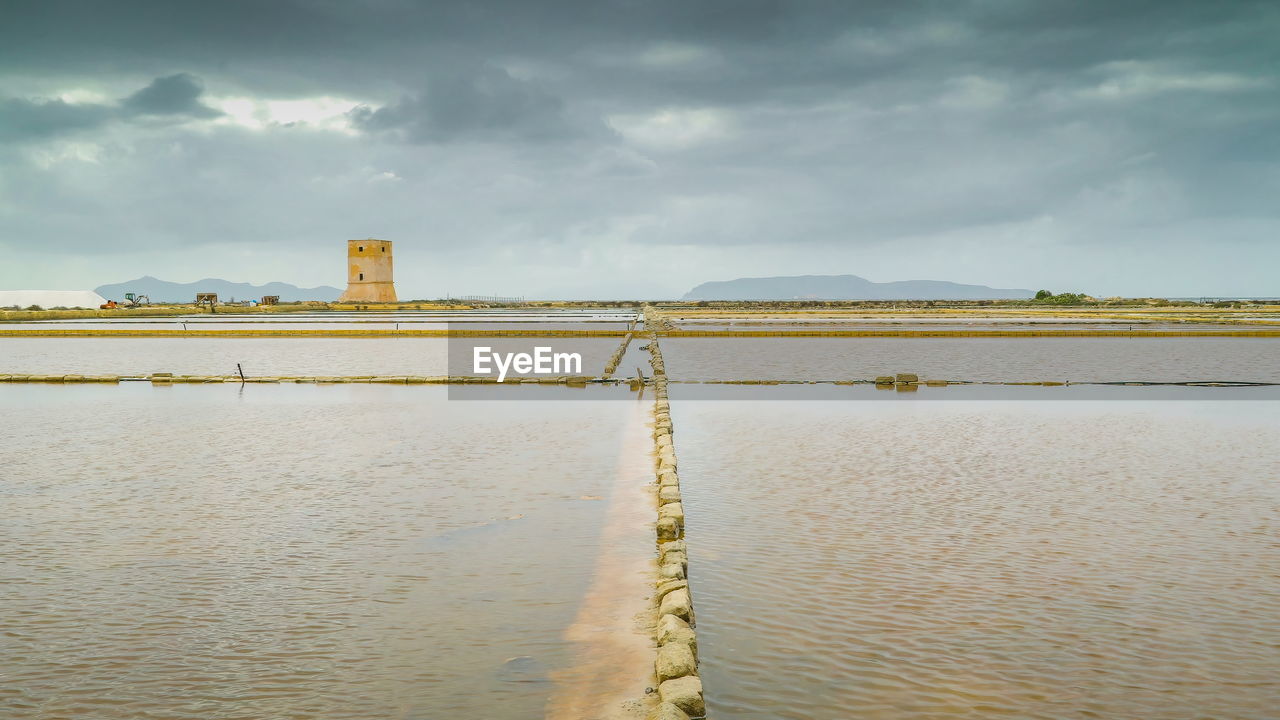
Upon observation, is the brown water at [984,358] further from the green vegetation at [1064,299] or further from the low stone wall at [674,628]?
the green vegetation at [1064,299]

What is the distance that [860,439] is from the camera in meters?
12.0

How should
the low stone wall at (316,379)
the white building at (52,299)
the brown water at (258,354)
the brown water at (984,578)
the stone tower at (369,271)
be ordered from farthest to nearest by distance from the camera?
the white building at (52,299) → the stone tower at (369,271) → the brown water at (258,354) → the low stone wall at (316,379) → the brown water at (984,578)

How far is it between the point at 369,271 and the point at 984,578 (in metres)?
A: 80.5

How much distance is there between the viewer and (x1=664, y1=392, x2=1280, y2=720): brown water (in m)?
4.31

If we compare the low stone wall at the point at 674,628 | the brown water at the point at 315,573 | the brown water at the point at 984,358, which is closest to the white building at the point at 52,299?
the brown water at the point at 984,358

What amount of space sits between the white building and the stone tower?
2336 centimetres

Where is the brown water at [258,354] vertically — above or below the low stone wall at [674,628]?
above

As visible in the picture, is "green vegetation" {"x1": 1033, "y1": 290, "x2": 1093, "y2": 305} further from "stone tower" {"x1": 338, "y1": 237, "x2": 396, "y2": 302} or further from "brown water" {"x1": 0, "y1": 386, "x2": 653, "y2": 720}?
"brown water" {"x1": 0, "y1": 386, "x2": 653, "y2": 720}

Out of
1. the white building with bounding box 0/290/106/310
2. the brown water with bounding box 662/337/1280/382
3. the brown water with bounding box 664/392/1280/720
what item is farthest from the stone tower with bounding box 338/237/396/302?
the brown water with bounding box 664/392/1280/720

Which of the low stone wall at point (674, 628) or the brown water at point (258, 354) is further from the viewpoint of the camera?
the brown water at point (258, 354)

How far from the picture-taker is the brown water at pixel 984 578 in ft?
14.1

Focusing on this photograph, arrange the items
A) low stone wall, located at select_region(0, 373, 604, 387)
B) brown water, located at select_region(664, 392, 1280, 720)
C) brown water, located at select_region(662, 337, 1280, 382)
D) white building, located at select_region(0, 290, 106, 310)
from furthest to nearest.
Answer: white building, located at select_region(0, 290, 106, 310) → brown water, located at select_region(662, 337, 1280, 382) → low stone wall, located at select_region(0, 373, 604, 387) → brown water, located at select_region(664, 392, 1280, 720)

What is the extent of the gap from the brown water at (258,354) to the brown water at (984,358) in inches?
146

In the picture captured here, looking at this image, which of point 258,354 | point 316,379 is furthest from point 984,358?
point 258,354
